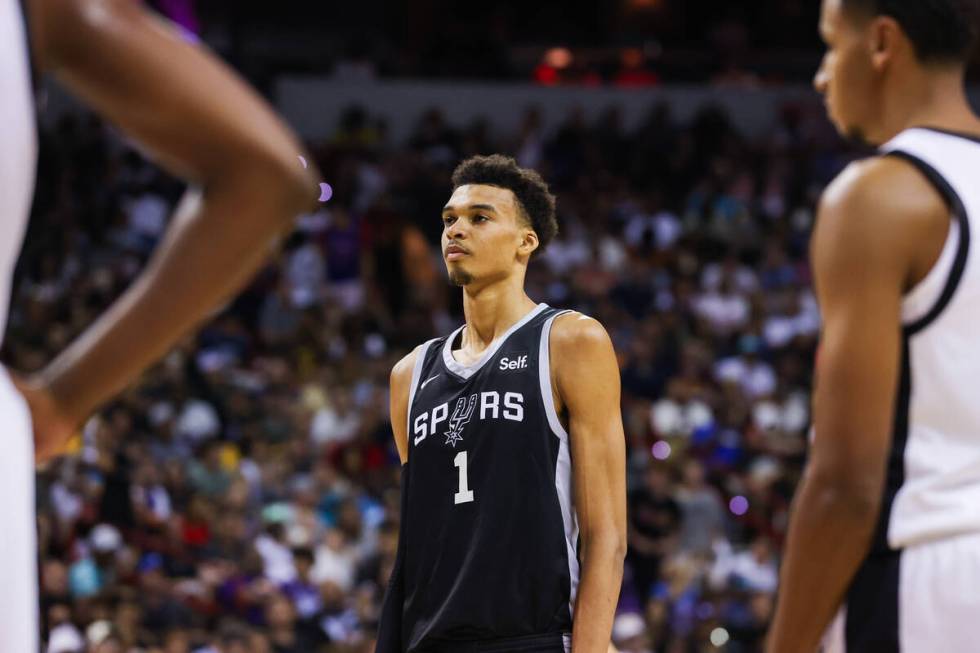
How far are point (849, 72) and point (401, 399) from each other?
2.53 m

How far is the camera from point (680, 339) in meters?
14.9

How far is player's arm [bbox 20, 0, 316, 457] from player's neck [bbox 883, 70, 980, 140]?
4.14 ft

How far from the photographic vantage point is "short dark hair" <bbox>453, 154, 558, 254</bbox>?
500 centimetres

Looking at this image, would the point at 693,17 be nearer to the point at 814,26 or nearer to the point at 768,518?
the point at 814,26

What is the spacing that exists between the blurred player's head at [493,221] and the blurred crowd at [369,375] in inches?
222

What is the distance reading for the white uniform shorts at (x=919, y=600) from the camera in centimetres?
232

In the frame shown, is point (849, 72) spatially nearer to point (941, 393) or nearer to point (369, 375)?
point (941, 393)

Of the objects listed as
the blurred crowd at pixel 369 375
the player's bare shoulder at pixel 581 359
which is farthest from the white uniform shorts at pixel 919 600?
the blurred crowd at pixel 369 375

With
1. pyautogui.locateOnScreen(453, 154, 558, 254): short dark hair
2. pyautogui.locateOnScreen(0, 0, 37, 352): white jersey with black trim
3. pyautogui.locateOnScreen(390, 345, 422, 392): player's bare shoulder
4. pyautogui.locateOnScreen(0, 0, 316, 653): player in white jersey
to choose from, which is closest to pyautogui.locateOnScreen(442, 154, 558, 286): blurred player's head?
pyautogui.locateOnScreen(453, 154, 558, 254): short dark hair

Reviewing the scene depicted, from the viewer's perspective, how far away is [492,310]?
479 centimetres

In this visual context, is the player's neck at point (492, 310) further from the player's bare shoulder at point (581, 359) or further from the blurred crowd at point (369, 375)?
the blurred crowd at point (369, 375)

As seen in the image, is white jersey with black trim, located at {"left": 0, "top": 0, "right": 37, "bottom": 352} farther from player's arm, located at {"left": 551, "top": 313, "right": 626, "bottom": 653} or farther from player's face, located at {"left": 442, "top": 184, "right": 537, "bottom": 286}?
player's face, located at {"left": 442, "top": 184, "right": 537, "bottom": 286}

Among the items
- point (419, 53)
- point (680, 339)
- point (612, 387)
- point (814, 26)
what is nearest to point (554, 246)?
point (680, 339)

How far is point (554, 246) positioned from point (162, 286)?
1479 centimetres
